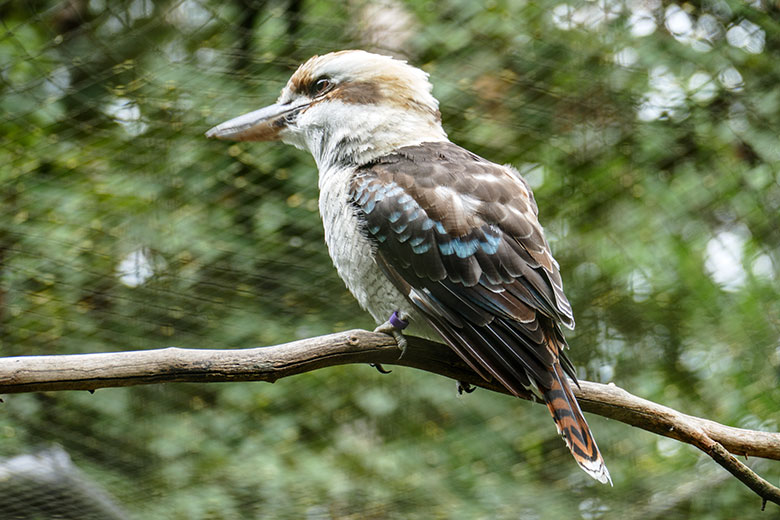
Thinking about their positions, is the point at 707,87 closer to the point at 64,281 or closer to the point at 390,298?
the point at 390,298

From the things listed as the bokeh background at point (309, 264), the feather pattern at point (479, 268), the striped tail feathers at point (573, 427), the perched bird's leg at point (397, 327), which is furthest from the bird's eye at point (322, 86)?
the striped tail feathers at point (573, 427)

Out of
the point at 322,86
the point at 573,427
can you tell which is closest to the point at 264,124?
the point at 322,86

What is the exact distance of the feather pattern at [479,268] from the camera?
179 cm

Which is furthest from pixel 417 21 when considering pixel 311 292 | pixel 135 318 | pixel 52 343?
pixel 52 343

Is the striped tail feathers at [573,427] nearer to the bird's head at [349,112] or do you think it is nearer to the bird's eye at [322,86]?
the bird's head at [349,112]

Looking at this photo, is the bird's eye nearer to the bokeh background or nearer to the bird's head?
the bird's head

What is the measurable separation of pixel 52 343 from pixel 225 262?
0.76 metres

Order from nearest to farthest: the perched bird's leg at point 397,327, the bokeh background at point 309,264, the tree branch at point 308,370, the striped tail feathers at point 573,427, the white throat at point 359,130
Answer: the tree branch at point 308,370
the striped tail feathers at point 573,427
the perched bird's leg at point 397,327
the white throat at point 359,130
the bokeh background at point 309,264

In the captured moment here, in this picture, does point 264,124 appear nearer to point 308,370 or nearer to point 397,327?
point 397,327

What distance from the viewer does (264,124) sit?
2.48 meters

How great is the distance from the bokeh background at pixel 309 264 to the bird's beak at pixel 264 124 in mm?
852

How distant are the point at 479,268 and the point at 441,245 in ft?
0.35

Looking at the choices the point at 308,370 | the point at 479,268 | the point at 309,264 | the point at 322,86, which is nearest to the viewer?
the point at 308,370

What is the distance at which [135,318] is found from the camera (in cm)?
334
